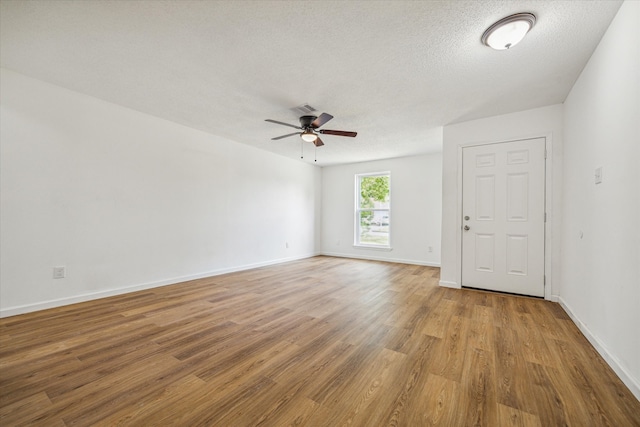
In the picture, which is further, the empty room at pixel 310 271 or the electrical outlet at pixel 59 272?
the electrical outlet at pixel 59 272

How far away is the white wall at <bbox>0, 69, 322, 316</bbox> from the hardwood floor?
1.61 feet

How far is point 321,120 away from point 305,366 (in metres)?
2.70

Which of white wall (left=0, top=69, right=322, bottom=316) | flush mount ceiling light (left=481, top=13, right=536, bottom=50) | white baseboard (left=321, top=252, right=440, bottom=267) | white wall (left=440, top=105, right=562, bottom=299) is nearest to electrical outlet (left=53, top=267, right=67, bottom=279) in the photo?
white wall (left=0, top=69, right=322, bottom=316)

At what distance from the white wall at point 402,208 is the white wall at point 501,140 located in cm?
174

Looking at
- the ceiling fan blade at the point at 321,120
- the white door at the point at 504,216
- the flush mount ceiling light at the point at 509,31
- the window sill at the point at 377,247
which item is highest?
the flush mount ceiling light at the point at 509,31

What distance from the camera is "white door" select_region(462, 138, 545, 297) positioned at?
3.50 m

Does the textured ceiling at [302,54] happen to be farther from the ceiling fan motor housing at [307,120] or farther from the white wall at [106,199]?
the white wall at [106,199]

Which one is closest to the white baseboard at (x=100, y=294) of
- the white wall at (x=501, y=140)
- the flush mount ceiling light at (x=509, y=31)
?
the white wall at (x=501, y=140)

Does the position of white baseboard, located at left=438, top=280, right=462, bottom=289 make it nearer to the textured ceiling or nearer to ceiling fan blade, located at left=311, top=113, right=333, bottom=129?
the textured ceiling

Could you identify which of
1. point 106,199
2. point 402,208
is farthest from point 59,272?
point 402,208

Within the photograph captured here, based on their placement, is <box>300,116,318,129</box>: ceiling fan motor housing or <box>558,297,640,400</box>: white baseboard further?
<box>300,116,318,129</box>: ceiling fan motor housing

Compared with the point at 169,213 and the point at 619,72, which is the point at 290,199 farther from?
the point at 619,72

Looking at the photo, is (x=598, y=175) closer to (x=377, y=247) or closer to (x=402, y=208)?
(x=402, y=208)

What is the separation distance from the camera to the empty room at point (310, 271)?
160 cm
